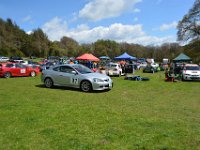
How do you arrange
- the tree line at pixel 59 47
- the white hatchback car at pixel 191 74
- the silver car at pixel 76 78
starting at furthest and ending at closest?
the tree line at pixel 59 47 < the white hatchback car at pixel 191 74 < the silver car at pixel 76 78

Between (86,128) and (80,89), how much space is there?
26.7 feet

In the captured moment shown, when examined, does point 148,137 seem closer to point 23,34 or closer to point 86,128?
point 86,128

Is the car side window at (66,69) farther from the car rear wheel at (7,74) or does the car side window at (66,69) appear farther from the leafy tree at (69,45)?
the leafy tree at (69,45)

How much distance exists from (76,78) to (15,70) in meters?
11.5

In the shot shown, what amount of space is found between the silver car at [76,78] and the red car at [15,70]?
880cm

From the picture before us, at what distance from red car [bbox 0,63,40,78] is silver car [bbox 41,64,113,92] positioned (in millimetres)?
8803

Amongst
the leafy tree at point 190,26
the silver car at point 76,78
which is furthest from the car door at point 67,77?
the leafy tree at point 190,26

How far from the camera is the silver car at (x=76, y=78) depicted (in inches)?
543

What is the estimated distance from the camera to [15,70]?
23.6 meters

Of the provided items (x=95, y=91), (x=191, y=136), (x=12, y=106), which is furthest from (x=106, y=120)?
(x=95, y=91)

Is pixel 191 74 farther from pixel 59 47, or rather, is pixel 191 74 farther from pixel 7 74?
pixel 59 47

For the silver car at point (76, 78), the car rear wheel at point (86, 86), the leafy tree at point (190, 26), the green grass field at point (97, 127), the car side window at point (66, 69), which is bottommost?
the green grass field at point (97, 127)

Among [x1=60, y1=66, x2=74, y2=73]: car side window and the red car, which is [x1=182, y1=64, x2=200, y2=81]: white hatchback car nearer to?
[x1=60, y1=66, x2=74, y2=73]: car side window

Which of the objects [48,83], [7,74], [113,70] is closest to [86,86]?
[48,83]
